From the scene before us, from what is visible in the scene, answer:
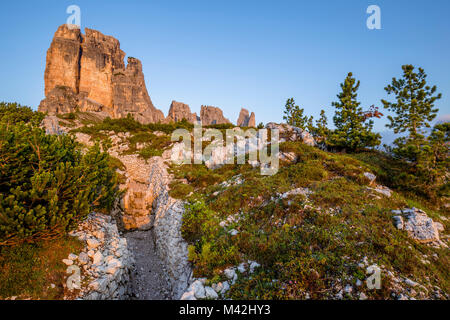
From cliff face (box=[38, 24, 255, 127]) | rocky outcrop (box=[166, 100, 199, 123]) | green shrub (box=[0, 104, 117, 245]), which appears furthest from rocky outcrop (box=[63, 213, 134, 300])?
rocky outcrop (box=[166, 100, 199, 123])

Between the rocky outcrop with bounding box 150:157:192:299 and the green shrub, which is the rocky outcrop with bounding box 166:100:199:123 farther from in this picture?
the green shrub

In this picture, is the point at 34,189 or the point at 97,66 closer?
the point at 34,189

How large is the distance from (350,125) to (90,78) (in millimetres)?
95029

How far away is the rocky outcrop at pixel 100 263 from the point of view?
6730mm

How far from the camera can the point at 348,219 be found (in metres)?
7.79

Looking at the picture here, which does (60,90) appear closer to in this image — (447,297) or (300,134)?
(300,134)

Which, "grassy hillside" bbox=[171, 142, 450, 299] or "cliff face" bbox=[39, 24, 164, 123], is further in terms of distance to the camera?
"cliff face" bbox=[39, 24, 164, 123]

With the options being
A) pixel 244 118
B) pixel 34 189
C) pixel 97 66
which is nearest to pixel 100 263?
pixel 34 189

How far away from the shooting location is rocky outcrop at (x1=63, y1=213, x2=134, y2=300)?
6.73 meters

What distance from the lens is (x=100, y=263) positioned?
7680 millimetres

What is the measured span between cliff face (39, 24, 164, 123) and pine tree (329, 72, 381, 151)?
63.2 metres

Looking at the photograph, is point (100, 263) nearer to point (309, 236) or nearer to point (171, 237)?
point (171, 237)

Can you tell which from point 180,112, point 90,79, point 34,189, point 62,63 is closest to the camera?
point 34,189

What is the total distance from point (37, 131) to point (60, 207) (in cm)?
366
